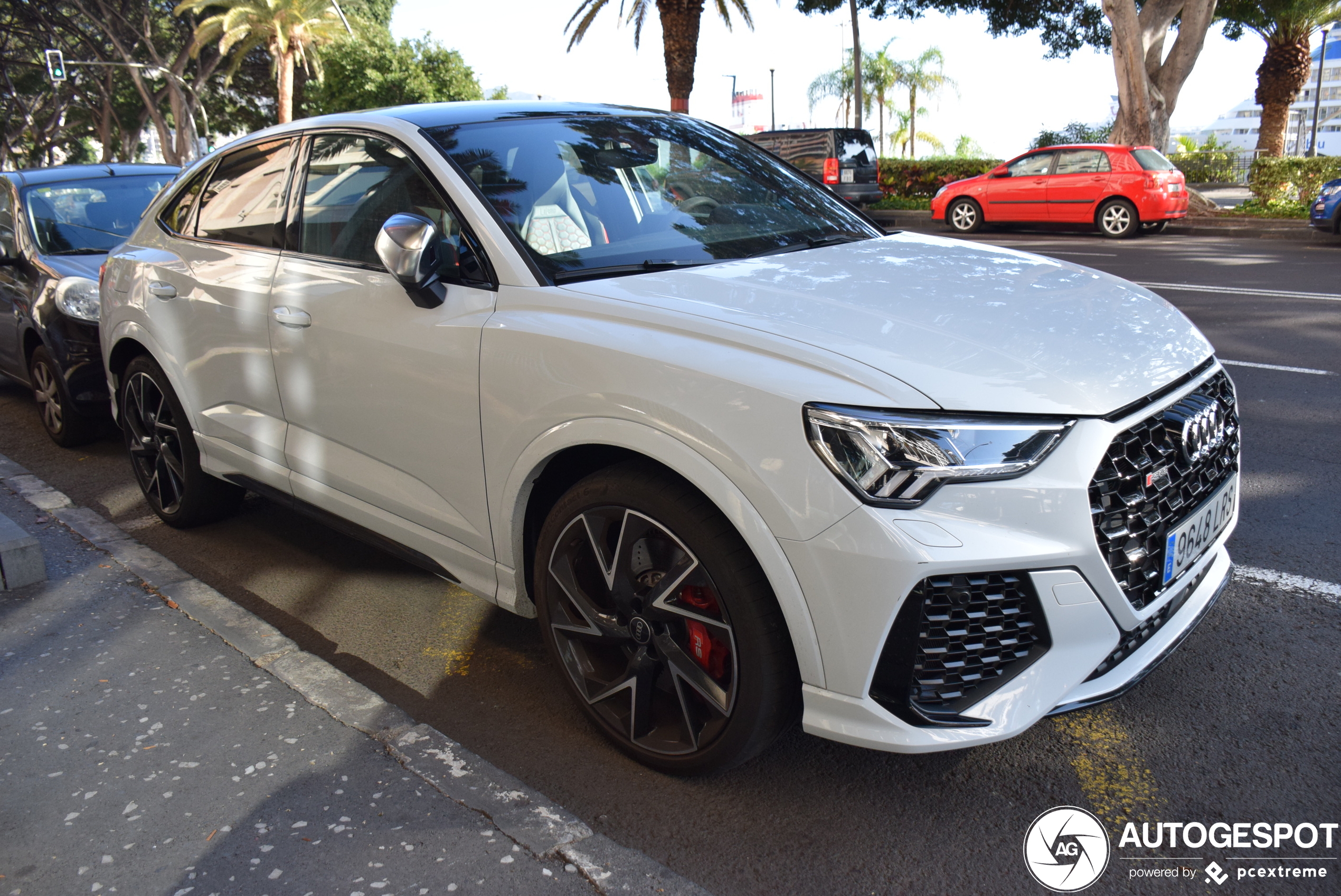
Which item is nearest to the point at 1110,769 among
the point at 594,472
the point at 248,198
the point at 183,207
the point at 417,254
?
the point at 594,472

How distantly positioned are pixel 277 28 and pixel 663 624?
37229 millimetres

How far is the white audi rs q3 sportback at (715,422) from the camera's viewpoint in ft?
6.73

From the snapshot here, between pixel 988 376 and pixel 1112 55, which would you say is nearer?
pixel 988 376

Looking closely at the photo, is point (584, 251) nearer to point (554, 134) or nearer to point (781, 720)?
point (554, 134)

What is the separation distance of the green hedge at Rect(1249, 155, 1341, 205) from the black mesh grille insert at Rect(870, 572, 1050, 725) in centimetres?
2012

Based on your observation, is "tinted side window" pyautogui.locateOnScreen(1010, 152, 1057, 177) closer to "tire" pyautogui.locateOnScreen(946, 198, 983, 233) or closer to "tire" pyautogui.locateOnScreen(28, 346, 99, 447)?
Answer: "tire" pyautogui.locateOnScreen(946, 198, 983, 233)

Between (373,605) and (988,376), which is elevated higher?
(988,376)

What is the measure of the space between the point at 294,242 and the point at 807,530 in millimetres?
2308

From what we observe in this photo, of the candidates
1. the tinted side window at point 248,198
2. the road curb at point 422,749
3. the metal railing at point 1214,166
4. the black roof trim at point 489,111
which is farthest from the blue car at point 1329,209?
the road curb at point 422,749

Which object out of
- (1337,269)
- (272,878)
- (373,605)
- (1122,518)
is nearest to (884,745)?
(1122,518)

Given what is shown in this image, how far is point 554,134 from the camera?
3254mm

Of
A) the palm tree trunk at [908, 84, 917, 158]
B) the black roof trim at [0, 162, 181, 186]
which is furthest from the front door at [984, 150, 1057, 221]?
the palm tree trunk at [908, 84, 917, 158]

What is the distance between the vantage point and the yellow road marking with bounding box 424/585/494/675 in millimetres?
3314

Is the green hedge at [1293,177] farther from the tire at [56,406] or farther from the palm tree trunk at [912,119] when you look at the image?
the palm tree trunk at [912,119]
